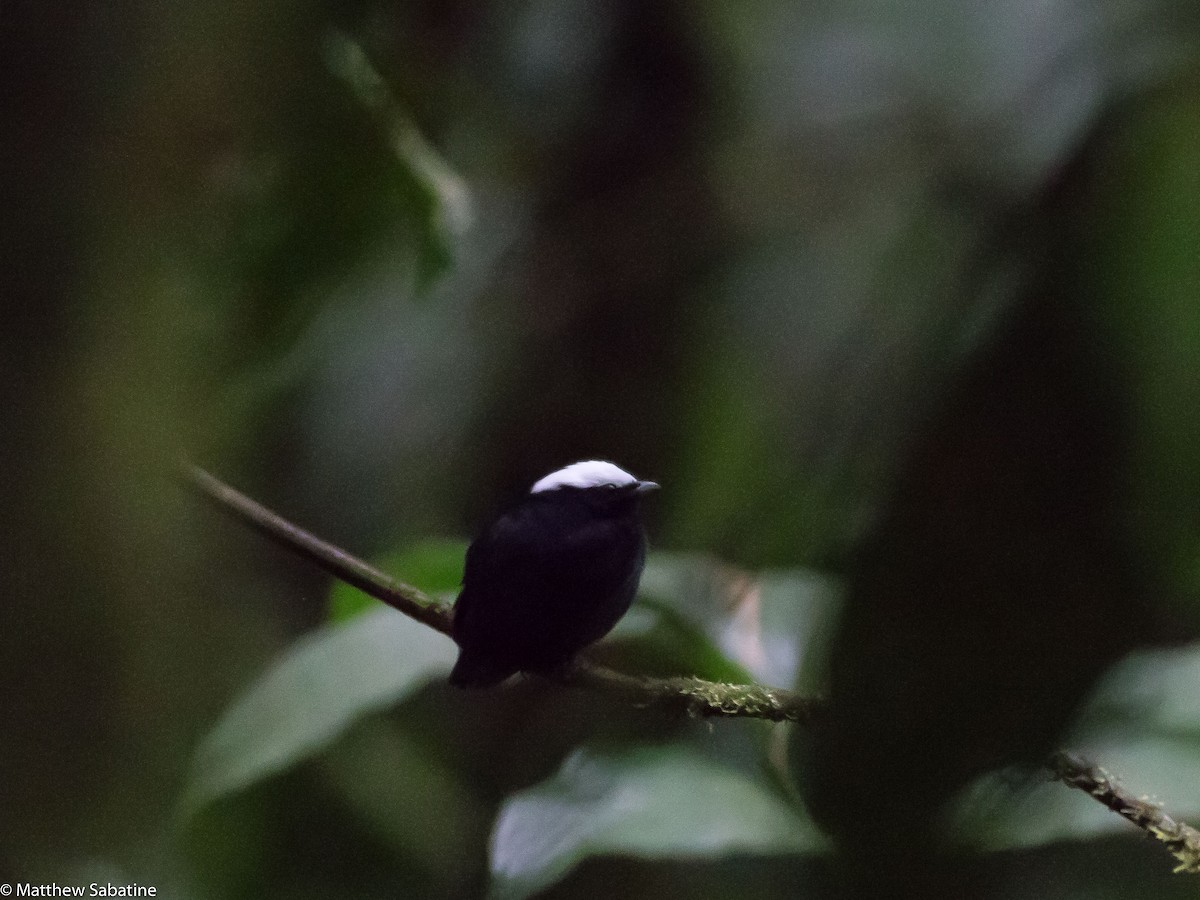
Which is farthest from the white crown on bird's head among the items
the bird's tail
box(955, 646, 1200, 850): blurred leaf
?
box(955, 646, 1200, 850): blurred leaf

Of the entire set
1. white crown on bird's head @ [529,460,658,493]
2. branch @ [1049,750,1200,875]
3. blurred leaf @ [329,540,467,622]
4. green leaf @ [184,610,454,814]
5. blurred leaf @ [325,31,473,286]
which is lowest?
branch @ [1049,750,1200,875]

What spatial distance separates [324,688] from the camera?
644 millimetres

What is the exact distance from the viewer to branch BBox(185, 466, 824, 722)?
60 centimetres

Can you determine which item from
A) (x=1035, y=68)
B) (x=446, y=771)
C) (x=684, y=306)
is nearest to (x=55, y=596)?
(x=446, y=771)

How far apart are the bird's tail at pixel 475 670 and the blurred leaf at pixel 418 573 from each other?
0.14 ft

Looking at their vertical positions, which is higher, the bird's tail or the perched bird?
the perched bird

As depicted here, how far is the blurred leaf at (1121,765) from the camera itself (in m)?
0.46

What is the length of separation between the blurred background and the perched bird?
0.02 meters

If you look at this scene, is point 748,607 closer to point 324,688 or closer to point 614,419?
point 614,419

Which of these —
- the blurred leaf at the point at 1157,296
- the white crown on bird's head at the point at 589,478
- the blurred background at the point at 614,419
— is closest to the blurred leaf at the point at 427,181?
the blurred background at the point at 614,419

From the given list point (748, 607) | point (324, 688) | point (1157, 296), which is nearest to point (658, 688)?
point (748, 607)

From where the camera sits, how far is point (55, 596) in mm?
409

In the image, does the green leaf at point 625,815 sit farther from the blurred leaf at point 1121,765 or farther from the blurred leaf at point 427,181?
the blurred leaf at point 427,181

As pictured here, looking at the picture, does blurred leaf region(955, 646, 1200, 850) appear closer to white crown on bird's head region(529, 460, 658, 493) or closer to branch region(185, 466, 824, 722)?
branch region(185, 466, 824, 722)
